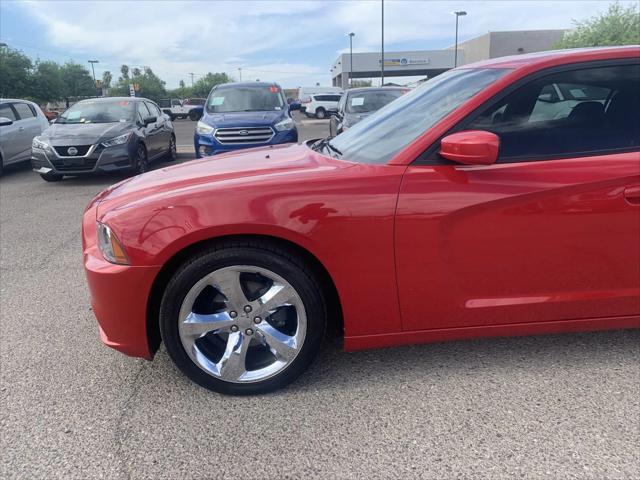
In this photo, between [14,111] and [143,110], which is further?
[14,111]

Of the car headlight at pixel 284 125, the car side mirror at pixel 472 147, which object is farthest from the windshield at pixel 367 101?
the car side mirror at pixel 472 147

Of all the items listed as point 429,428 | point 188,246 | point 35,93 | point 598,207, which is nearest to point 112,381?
point 188,246

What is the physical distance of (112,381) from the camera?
2.60m

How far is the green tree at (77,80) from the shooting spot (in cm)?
6750

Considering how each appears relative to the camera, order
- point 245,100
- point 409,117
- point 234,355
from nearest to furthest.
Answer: point 234,355 < point 409,117 < point 245,100

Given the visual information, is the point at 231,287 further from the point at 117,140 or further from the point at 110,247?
the point at 117,140

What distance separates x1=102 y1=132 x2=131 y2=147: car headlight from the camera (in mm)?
8438

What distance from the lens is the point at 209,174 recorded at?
8.49ft

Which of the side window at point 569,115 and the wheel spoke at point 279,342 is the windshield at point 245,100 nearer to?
the side window at point 569,115

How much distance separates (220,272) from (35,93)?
50.6 meters

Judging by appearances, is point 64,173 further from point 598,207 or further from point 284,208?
point 598,207

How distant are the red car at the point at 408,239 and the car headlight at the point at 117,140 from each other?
21.5ft

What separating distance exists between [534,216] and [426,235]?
0.52 meters

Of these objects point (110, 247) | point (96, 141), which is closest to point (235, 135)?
point (96, 141)
